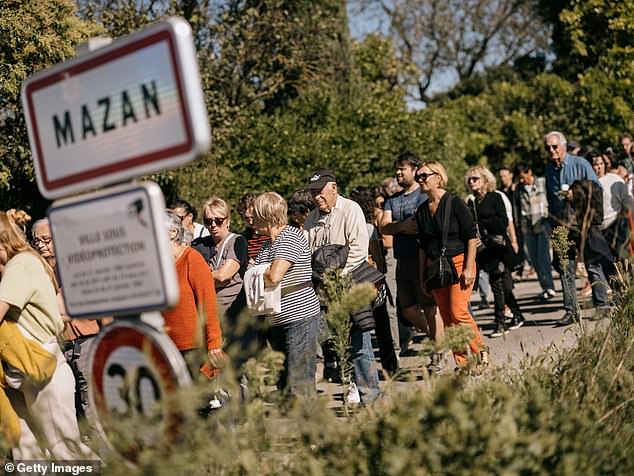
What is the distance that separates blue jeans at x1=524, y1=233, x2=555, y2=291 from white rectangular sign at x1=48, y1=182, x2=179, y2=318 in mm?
11468

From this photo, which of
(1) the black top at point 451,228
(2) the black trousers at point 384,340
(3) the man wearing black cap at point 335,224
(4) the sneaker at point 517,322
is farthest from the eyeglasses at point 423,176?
(4) the sneaker at point 517,322

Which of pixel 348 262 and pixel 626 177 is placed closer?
pixel 348 262

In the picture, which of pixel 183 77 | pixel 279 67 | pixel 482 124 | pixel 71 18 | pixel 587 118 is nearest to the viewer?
pixel 183 77

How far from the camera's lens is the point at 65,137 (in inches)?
139

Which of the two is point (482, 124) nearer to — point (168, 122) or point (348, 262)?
point (348, 262)

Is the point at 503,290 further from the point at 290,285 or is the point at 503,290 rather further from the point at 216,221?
the point at 290,285

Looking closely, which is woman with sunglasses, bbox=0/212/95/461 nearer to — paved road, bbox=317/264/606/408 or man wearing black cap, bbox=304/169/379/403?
paved road, bbox=317/264/606/408

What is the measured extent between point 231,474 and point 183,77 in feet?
4.24

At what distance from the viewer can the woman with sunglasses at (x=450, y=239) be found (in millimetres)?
8875

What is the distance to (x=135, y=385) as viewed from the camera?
11.1 feet

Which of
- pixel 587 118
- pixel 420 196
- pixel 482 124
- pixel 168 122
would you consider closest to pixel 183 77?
pixel 168 122

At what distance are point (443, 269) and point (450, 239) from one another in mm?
324

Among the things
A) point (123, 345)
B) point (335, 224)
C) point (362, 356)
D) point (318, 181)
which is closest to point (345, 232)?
point (335, 224)

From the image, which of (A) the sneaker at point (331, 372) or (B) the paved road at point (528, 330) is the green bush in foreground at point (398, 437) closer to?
(B) the paved road at point (528, 330)
